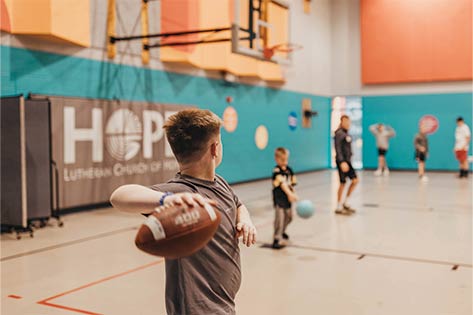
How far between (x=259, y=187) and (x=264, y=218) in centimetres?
452

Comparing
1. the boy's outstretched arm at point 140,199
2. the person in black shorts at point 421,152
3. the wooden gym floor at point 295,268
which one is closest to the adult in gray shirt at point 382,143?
the person in black shorts at point 421,152

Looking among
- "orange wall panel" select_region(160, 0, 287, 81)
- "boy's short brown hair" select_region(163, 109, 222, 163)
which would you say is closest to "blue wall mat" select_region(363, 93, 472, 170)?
"orange wall panel" select_region(160, 0, 287, 81)

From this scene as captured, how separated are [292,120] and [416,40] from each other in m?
5.09

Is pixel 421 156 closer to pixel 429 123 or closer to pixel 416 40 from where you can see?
pixel 429 123

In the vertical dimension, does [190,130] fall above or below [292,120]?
below

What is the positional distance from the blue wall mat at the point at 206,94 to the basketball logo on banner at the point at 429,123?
338cm

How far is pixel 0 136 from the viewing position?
22.4 feet

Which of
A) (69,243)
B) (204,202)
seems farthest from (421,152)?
(204,202)

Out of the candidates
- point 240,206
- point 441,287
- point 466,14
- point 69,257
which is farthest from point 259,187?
point 240,206

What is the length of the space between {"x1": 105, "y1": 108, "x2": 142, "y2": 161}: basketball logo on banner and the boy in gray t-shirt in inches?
292

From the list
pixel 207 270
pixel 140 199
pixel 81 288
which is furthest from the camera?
→ pixel 81 288

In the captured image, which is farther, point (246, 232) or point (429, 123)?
point (429, 123)

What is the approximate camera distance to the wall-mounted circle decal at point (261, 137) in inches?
554

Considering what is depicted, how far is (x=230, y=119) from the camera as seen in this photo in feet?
42.0
